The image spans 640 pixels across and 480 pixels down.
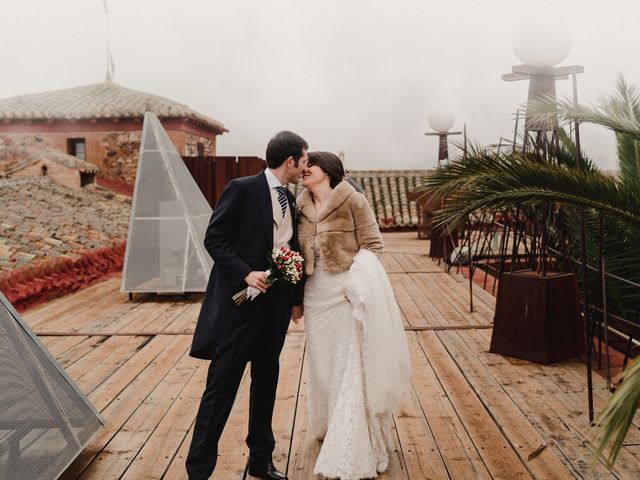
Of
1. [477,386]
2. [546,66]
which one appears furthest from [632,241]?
[477,386]

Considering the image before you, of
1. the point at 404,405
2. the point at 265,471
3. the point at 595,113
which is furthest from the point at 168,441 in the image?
the point at 595,113

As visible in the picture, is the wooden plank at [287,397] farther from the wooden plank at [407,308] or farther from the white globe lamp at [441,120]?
the white globe lamp at [441,120]

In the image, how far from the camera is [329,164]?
11.5 feet

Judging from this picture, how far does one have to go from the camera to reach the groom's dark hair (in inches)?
127

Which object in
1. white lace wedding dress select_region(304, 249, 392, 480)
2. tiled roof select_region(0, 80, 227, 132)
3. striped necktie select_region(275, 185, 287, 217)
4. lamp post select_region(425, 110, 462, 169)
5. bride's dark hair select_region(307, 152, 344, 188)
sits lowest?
white lace wedding dress select_region(304, 249, 392, 480)

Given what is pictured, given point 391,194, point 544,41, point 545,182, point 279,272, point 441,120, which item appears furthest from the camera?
point 391,194

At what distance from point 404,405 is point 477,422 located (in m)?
0.55

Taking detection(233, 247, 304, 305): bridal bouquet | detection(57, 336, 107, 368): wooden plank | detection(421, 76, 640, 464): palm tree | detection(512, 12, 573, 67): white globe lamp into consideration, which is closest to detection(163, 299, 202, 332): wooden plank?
detection(57, 336, 107, 368): wooden plank

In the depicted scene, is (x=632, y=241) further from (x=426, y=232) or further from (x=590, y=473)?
(x=426, y=232)

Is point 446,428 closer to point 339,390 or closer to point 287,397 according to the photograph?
point 339,390

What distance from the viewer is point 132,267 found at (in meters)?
8.43

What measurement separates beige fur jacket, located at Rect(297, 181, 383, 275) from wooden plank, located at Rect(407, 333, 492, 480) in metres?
1.24

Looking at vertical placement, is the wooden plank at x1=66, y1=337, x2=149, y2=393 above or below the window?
below

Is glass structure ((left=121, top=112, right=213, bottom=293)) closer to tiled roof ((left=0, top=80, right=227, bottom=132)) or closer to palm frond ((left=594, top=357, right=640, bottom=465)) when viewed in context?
palm frond ((left=594, top=357, right=640, bottom=465))
